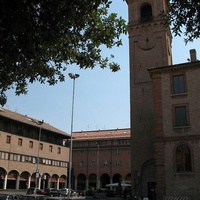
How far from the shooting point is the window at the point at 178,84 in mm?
31186

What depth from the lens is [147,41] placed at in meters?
41.1

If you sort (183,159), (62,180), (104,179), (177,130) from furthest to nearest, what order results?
(104,179) → (62,180) → (177,130) → (183,159)

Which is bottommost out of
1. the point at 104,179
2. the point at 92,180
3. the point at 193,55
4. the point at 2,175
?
the point at 92,180

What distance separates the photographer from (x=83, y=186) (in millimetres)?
83250

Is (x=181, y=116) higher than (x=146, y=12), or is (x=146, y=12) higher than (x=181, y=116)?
(x=146, y=12)

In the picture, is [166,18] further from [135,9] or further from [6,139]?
[6,139]

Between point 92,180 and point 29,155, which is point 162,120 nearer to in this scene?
point 29,155

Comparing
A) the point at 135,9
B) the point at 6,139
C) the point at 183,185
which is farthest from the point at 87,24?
the point at 6,139

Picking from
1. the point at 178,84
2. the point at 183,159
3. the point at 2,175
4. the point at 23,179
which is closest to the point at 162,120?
the point at 178,84

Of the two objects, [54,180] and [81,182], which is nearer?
[54,180]

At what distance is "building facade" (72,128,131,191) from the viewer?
7869 centimetres

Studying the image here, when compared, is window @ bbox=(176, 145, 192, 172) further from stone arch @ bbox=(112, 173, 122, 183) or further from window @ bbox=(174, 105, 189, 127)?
stone arch @ bbox=(112, 173, 122, 183)

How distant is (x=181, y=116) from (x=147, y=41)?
14.6 metres

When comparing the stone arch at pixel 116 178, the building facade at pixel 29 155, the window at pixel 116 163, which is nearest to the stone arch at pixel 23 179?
the building facade at pixel 29 155
